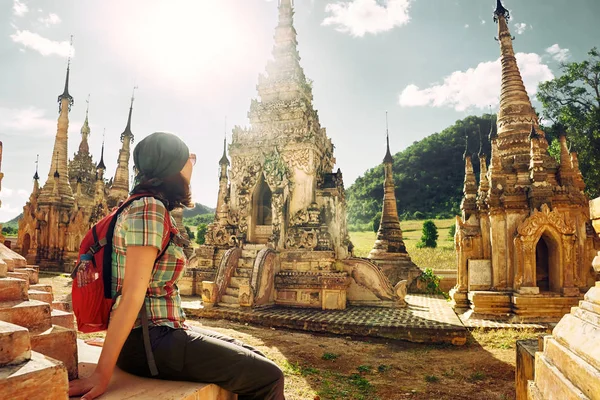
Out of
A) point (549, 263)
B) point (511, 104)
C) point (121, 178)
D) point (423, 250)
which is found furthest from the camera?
point (423, 250)

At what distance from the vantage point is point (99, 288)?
77.1 inches

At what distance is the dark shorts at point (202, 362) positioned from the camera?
1.95 metres

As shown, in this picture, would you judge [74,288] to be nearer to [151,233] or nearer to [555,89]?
[151,233]

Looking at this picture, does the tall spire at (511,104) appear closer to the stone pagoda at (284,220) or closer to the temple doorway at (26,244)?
the stone pagoda at (284,220)

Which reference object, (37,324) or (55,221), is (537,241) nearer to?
(37,324)

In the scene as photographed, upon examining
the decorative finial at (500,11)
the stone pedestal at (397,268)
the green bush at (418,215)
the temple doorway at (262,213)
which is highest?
the decorative finial at (500,11)

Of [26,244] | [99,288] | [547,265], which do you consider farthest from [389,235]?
[26,244]

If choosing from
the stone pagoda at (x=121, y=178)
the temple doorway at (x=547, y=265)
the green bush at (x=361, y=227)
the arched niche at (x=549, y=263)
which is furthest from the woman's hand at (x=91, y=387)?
the green bush at (x=361, y=227)

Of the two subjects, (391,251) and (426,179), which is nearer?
(391,251)

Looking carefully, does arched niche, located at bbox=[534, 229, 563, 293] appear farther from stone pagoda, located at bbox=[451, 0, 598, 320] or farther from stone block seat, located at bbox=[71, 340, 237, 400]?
stone block seat, located at bbox=[71, 340, 237, 400]

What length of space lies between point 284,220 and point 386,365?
6576 millimetres

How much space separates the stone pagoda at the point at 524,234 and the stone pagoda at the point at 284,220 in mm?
2591

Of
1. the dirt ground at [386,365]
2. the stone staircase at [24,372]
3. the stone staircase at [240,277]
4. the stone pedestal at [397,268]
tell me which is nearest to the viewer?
the stone staircase at [24,372]

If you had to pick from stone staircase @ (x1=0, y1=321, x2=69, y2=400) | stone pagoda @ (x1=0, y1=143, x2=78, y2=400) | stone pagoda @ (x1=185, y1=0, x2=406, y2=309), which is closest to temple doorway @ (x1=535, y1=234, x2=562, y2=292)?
stone pagoda @ (x1=185, y1=0, x2=406, y2=309)
